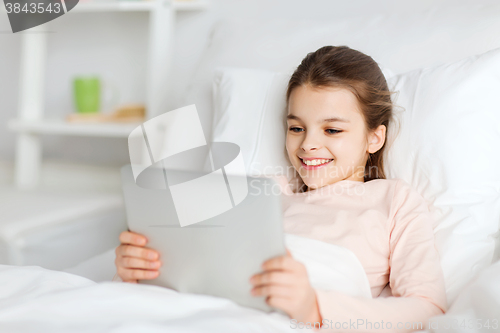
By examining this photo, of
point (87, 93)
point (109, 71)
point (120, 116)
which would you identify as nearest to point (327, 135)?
point (120, 116)

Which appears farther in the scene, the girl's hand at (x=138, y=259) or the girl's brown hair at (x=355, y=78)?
the girl's brown hair at (x=355, y=78)

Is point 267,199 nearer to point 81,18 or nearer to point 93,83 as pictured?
point 93,83

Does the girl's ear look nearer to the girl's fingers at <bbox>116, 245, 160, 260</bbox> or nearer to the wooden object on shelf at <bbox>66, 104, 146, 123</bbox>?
the girl's fingers at <bbox>116, 245, 160, 260</bbox>

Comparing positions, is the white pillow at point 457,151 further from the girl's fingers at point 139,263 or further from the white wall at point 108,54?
the white wall at point 108,54

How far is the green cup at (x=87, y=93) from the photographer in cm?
161

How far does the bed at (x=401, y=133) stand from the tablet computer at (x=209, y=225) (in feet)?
0.10

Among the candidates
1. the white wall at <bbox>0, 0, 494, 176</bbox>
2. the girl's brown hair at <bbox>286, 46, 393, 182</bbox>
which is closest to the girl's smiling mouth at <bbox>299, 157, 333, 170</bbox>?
the girl's brown hair at <bbox>286, 46, 393, 182</bbox>

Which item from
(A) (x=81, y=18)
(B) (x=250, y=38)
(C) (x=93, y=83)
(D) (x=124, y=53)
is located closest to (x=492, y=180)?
(B) (x=250, y=38)

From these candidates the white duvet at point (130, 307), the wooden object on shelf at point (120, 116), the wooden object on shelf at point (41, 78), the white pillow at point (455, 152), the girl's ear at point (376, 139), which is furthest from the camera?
the wooden object on shelf at point (120, 116)

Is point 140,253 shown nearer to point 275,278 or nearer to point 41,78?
point 275,278

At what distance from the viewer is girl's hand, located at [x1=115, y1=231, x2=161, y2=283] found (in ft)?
2.07

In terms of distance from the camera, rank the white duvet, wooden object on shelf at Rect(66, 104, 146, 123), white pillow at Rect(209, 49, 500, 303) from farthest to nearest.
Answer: wooden object on shelf at Rect(66, 104, 146, 123)
white pillow at Rect(209, 49, 500, 303)
the white duvet

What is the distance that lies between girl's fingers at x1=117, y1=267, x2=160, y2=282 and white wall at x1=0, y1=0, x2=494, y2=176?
3.02 ft

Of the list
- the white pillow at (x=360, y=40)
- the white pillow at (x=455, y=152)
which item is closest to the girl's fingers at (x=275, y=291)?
the white pillow at (x=455, y=152)
